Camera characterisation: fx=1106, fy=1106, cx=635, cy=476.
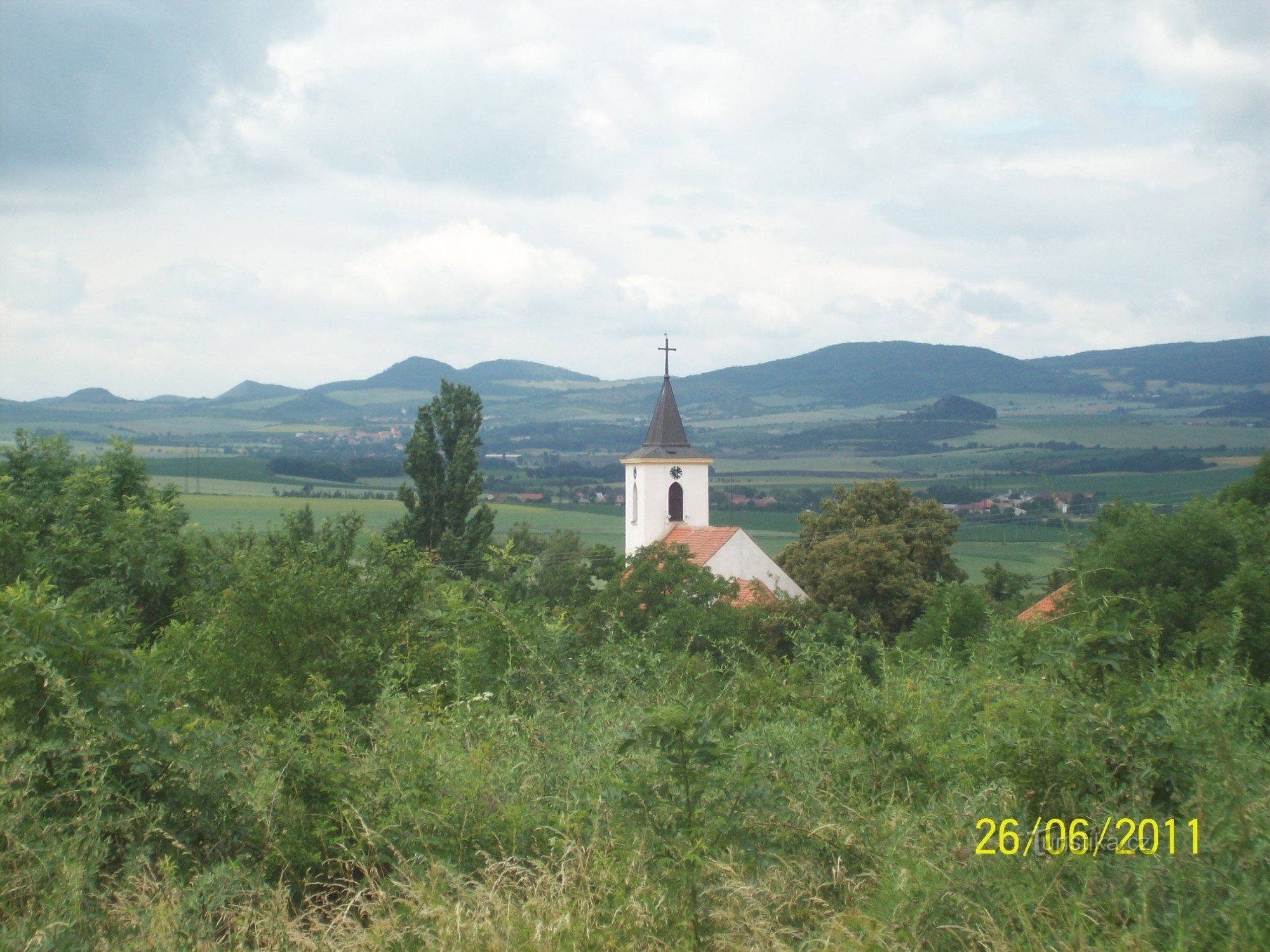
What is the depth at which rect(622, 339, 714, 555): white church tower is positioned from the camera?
50.1 m

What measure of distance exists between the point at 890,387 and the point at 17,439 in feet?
617

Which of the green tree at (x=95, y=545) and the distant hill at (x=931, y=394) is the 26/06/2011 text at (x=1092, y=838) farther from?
the distant hill at (x=931, y=394)

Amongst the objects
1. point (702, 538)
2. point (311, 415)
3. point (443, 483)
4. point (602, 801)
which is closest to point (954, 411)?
point (702, 538)

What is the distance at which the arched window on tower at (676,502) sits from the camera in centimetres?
5066

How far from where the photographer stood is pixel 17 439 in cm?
1769

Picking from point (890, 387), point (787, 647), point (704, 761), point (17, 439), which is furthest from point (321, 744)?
point (890, 387)

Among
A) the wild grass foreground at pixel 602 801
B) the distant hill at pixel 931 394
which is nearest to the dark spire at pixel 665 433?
the wild grass foreground at pixel 602 801

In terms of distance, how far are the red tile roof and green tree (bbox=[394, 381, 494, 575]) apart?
24.3 ft

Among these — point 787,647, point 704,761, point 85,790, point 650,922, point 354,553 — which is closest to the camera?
point 650,922

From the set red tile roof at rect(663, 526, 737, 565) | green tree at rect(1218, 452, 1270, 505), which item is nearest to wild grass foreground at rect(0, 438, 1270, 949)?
green tree at rect(1218, 452, 1270, 505)

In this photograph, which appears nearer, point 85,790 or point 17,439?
point 85,790

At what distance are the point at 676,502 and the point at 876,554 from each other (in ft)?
54.4

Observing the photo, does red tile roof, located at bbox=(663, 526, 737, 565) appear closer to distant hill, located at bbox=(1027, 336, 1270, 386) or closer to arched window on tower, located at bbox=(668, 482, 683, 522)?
arched window on tower, located at bbox=(668, 482, 683, 522)

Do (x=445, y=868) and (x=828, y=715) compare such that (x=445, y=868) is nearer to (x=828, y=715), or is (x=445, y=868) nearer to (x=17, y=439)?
(x=828, y=715)
